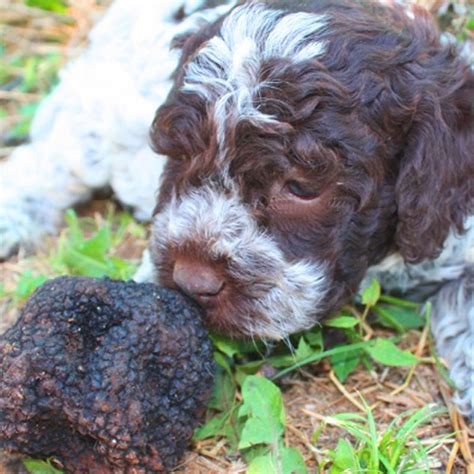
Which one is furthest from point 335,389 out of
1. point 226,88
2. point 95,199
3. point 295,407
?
point 95,199

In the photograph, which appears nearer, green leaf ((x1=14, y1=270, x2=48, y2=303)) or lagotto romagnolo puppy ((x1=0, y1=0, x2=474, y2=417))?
lagotto romagnolo puppy ((x1=0, y1=0, x2=474, y2=417))

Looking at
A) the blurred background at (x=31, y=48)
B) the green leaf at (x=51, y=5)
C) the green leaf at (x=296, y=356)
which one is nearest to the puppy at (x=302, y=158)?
the green leaf at (x=296, y=356)

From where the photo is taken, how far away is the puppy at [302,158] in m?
2.82

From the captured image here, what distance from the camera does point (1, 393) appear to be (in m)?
2.61

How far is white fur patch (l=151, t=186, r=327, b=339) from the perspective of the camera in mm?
2879

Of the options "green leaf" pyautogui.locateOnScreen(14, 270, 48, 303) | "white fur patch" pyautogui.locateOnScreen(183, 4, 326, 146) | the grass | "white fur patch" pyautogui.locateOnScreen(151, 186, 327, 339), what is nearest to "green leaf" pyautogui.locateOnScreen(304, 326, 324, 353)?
the grass

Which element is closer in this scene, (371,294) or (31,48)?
(371,294)

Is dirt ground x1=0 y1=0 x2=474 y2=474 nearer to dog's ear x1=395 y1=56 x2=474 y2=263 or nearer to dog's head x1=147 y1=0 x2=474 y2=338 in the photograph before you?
dog's head x1=147 y1=0 x2=474 y2=338

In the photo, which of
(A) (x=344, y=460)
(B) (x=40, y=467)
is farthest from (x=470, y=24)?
(B) (x=40, y=467)

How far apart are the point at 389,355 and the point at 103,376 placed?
113 cm

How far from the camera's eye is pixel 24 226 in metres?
4.52

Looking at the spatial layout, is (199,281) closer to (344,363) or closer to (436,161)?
(344,363)

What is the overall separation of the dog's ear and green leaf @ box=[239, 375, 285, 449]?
2.45ft

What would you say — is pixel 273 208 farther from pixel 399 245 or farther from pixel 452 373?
pixel 452 373
